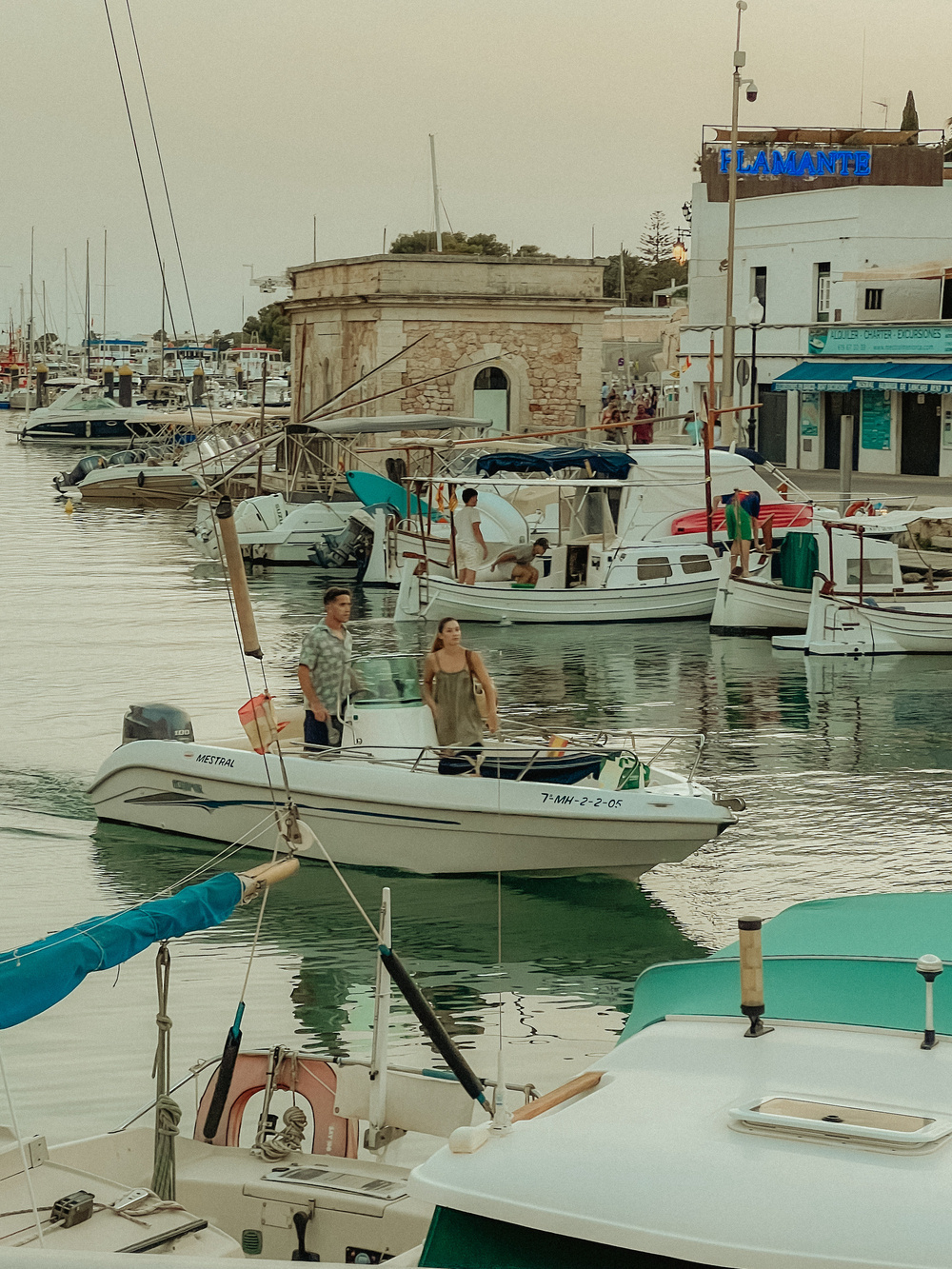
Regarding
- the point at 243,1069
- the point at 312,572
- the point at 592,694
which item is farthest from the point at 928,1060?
the point at 312,572

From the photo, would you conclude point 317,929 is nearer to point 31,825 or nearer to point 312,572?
point 31,825

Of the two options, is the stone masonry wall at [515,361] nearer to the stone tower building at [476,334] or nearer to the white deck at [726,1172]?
the stone tower building at [476,334]

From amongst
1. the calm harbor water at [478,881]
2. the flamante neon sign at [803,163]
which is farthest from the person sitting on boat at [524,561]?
the flamante neon sign at [803,163]

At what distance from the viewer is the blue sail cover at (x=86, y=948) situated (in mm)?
5168

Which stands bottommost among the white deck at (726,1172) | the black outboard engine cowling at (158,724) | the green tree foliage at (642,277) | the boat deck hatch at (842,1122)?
the black outboard engine cowling at (158,724)

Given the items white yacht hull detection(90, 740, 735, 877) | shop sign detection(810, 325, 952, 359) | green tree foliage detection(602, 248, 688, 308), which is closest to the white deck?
white yacht hull detection(90, 740, 735, 877)

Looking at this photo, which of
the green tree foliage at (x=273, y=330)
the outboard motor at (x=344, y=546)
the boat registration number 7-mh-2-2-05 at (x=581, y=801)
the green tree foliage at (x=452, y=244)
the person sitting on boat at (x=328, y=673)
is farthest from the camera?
the green tree foliage at (x=273, y=330)

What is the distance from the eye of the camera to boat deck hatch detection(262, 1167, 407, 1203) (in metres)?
5.43

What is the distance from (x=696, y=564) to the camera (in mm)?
24844

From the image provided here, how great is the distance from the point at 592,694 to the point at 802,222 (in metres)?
28.4

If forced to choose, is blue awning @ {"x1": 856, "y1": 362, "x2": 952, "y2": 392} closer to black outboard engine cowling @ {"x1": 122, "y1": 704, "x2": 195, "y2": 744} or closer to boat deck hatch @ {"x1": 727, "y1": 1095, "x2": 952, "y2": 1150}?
black outboard engine cowling @ {"x1": 122, "y1": 704, "x2": 195, "y2": 744}

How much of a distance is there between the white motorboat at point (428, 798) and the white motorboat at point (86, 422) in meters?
63.0

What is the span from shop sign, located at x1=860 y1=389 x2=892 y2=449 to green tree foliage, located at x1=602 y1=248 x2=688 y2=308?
70945mm

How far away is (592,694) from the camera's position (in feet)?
62.5
